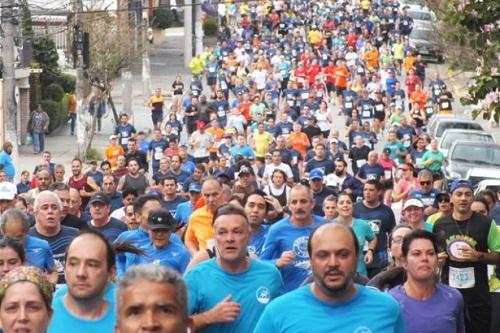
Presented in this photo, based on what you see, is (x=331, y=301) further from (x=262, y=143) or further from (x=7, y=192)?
(x=262, y=143)

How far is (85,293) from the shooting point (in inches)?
286

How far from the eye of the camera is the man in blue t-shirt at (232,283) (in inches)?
323

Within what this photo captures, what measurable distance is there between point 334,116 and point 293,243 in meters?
34.7

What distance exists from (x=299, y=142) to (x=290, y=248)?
18791 millimetres

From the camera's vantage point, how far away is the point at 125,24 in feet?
144

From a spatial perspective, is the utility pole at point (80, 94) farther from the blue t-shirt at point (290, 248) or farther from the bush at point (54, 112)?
the blue t-shirt at point (290, 248)

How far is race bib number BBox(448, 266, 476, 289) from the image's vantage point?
39.9 ft

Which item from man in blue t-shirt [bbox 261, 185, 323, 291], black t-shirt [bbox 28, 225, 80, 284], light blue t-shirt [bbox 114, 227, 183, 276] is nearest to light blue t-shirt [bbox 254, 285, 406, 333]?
man in blue t-shirt [bbox 261, 185, 323, 291]

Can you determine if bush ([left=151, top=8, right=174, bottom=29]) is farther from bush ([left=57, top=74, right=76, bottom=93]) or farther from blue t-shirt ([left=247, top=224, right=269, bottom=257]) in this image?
blue t-shirt ([left=247, top=224, right=269, bottom=257])

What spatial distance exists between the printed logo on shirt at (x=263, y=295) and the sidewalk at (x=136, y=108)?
964 inches

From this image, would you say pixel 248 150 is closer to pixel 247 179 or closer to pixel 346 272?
pixel 247 179

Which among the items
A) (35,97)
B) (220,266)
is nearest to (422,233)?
(220,266)

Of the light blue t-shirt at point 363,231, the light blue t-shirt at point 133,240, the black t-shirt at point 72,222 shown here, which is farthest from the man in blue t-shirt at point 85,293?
the light blue t-shirt at point 363,231

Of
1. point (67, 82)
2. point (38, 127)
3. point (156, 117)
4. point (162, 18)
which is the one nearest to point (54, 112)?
point (67, 82)
